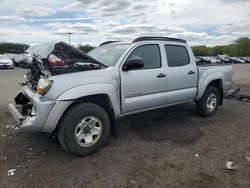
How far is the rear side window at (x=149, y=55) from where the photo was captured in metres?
5.06

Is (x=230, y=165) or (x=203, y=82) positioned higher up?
(x=203, y=82)

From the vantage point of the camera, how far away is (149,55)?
17.2 feet

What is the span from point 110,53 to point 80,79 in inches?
51.3

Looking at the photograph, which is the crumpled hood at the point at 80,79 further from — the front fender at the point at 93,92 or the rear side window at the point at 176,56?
the rear side window at the point at 176,56

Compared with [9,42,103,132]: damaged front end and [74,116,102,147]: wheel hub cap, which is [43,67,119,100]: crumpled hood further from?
[74,116,102,147]: wheel hub cap

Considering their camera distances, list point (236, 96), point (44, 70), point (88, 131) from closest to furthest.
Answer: point (44, 70) < point (88, 131) < point (236, 96)

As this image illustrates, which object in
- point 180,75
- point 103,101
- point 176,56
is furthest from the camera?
point 176,56

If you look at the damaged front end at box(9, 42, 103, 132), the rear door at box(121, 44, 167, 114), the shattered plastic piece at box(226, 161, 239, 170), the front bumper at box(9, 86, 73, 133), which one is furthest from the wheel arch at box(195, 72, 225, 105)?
the front bumper at box(9, 86, 73, 133)

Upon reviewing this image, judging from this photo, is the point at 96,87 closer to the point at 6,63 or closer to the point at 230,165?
the point at 230,165

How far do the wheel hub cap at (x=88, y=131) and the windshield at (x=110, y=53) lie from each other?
1102 mm

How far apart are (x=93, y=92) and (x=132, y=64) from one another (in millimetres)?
879

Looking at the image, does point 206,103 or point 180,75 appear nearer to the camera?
point 180,75

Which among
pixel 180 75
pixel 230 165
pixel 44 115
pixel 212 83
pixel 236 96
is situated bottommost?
pixel 230 165

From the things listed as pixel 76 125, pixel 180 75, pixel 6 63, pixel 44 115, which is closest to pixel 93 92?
pixel 76 125
